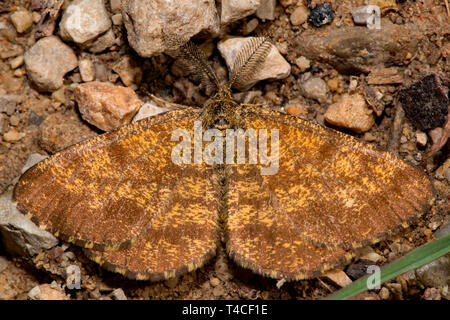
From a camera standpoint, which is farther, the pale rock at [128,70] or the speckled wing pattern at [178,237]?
the pale rock at [128,70]

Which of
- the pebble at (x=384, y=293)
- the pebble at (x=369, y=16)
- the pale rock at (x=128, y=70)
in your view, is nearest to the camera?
the pebble at (x=384, y=293)

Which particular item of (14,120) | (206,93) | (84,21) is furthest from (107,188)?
(84,21)

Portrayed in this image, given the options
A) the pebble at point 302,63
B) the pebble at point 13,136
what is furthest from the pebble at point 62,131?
the pebble at point 302,63

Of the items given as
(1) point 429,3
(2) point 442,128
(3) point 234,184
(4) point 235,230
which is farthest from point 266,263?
(1) point 429,3

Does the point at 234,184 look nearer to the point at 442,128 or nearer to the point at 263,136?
the point at 263,136

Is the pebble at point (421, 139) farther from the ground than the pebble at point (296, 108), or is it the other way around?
the pebble at point (296, 108)

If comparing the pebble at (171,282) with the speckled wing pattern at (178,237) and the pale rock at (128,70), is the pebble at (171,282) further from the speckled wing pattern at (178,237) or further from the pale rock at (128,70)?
the pale rock at (128,70)
